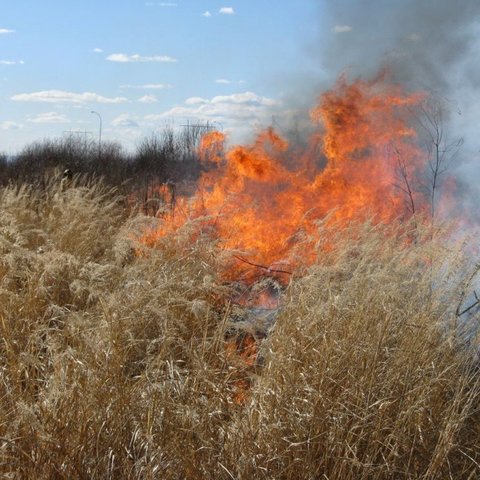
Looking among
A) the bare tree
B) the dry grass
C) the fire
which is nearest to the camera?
the dry grass

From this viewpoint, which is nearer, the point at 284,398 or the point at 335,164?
the point at 284,398

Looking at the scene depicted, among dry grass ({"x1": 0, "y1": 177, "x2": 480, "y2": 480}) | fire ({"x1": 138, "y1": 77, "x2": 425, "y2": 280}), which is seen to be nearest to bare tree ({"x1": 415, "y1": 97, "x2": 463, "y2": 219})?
fire ({"x1": 138, "y1": 77, "x2": 425, "y2": 280})

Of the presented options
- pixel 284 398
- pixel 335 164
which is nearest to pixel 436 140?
pixel 335 164

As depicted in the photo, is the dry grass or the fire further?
the fire

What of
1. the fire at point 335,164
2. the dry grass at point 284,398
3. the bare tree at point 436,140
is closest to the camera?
the dry grass at point 284,398

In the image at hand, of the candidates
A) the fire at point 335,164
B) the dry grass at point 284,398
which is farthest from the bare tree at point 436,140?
the dry grass at point 284,398

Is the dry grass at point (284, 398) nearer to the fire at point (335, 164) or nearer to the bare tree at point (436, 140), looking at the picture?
the fire at point (335, 164)

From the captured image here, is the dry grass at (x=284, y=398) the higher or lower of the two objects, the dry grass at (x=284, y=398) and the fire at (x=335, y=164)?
the lower

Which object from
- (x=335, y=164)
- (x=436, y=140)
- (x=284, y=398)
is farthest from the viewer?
(x=436, y=140)

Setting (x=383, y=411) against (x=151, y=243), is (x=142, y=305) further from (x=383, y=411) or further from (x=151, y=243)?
(x=151, y=243)

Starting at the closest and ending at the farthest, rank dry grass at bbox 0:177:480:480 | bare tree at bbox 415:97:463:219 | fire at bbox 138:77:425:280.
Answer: dry grass at bbox 0:177:480:480 → fire at bbox 138:77:425:280 → bare tree at bbox 415:97:463:219

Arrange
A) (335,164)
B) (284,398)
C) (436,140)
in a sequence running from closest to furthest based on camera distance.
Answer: (284,398), (335,164), (436,140)

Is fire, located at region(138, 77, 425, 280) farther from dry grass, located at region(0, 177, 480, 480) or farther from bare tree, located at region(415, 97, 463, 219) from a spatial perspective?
dry grass, located at region(0, 177, 480, 480)

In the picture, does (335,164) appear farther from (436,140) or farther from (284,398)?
(284,398)
